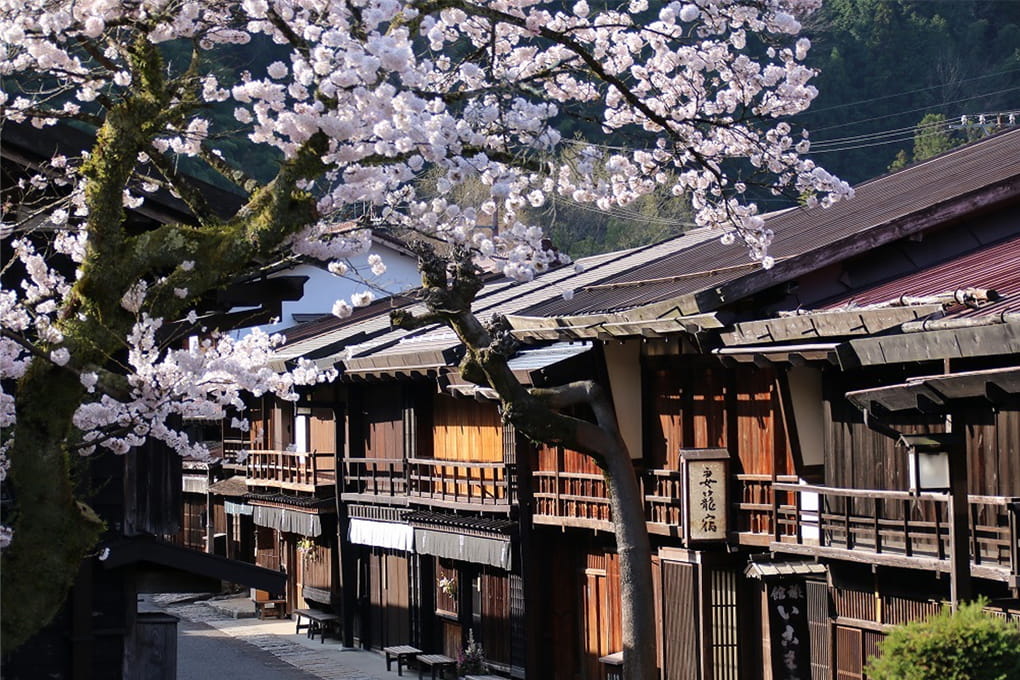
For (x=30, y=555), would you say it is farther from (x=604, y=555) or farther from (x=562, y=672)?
(x=562, y=672)

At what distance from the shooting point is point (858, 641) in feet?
53.9

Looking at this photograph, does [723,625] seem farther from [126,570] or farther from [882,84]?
[882,84]

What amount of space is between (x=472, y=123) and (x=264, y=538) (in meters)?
28.9

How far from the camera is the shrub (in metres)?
9.23

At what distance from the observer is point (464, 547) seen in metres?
25.3

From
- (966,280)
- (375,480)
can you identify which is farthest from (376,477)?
(966,280)

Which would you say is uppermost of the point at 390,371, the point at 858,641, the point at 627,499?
the point at 390,371

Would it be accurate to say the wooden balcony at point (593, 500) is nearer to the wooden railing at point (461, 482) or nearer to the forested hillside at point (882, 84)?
the wooden railing at point (461, 482)

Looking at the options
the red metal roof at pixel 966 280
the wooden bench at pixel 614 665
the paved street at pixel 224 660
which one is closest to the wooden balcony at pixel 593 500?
the wooden bench at pixel 614 665

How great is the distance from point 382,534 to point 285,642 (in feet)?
14.5

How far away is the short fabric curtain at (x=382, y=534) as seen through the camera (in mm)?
27817

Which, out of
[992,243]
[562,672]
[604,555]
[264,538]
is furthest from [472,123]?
[264,538]

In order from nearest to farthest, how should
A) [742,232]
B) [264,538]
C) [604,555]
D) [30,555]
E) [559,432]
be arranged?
[30,555] < [742,232] < [559,432] < [604,555] < [264,538]

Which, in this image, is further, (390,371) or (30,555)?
(390,371)
